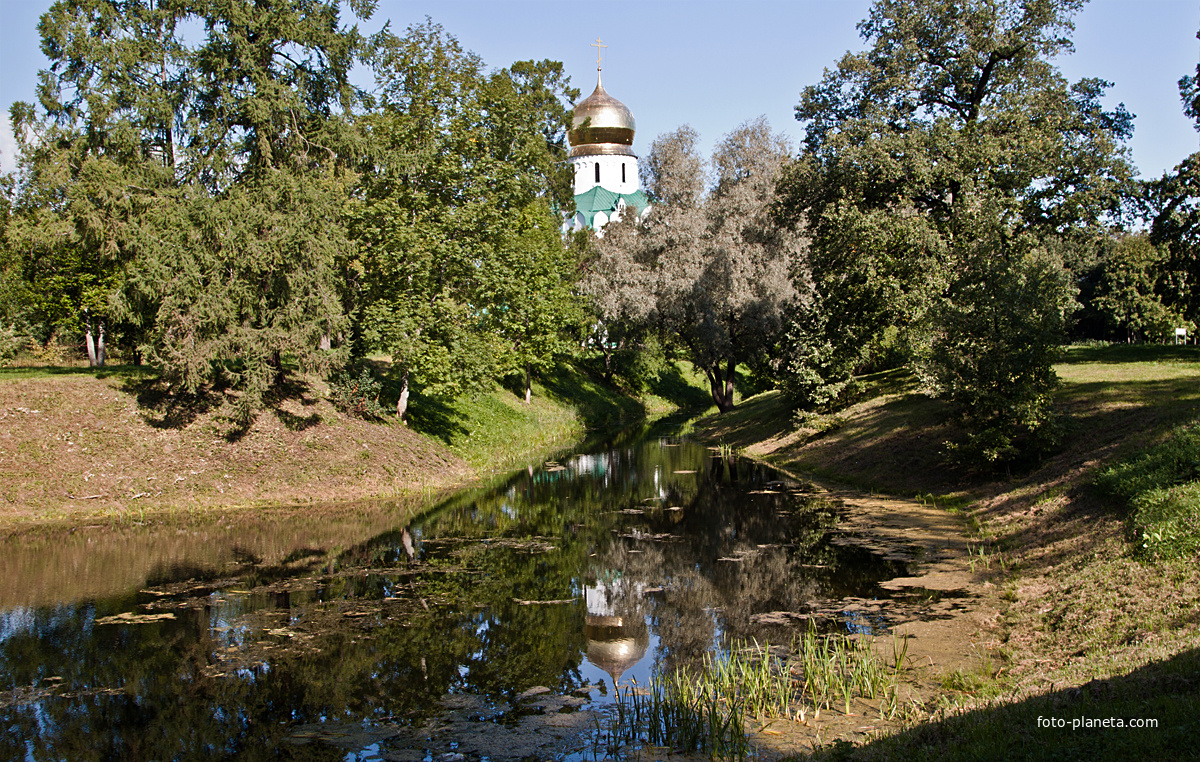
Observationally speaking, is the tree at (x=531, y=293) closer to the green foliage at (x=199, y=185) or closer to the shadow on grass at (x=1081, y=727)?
the green foliage at (x=199, y=185)

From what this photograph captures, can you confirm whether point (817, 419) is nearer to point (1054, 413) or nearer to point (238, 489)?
point (1054, 413)

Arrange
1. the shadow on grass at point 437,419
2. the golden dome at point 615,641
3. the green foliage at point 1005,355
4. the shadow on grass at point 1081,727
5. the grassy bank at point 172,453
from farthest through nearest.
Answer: the shadow on grass at point 437,419
the grassy bank at point 172,453
the green foliage at point 1005,355
the golden dome at point 615,641
the shadow on grass at point 1081,727

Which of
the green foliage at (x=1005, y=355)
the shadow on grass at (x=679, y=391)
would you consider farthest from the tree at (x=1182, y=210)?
the shadow on grass at (x=679, y=391)

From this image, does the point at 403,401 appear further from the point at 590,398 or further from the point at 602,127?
the point at 602,127

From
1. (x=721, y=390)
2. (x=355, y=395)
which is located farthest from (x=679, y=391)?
(x=355, y=395)

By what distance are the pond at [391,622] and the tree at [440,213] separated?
763cm

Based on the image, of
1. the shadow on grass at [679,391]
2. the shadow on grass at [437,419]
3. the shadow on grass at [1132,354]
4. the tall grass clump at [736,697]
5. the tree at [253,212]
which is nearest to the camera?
the tall grass clump at [736,697]

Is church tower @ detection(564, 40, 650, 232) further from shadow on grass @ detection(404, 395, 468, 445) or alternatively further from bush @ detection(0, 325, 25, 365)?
bush @ detection(0, 325, 25, 365)

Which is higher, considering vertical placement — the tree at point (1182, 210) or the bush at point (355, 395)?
the tree at point (1182, 210)

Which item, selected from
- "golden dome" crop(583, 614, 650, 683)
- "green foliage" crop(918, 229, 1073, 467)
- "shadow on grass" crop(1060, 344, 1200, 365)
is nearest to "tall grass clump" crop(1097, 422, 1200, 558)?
"green foliage" crop(918, 229, 1073, 467)

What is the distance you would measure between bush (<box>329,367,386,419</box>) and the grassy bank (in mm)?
349

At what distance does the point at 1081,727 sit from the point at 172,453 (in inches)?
838

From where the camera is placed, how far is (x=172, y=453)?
72.1ft

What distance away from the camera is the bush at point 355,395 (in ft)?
87.8
